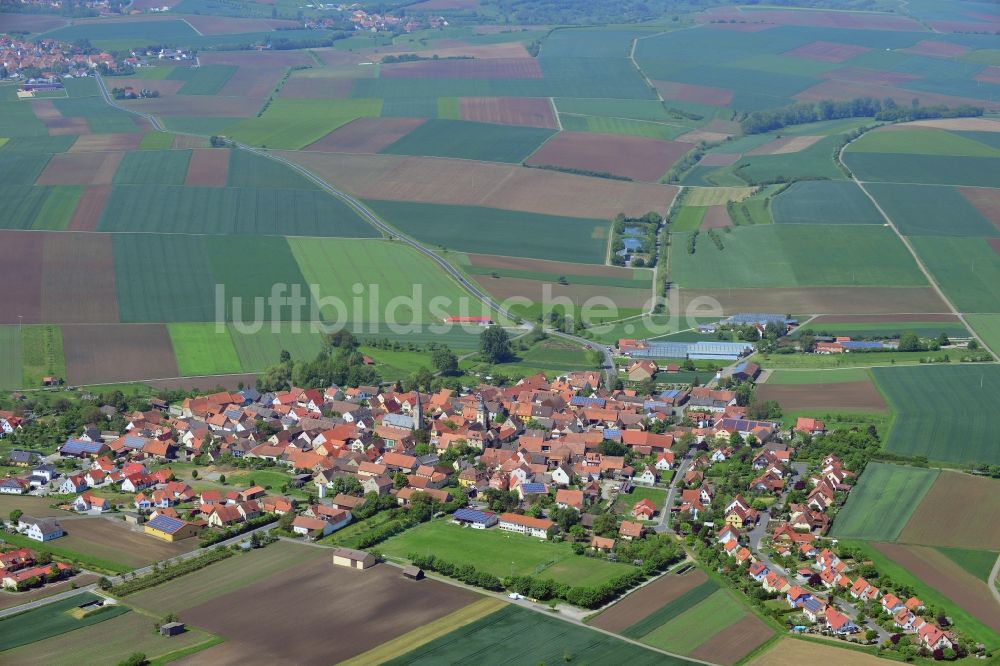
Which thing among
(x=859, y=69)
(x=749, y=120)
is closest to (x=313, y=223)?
(x=749, y=120)

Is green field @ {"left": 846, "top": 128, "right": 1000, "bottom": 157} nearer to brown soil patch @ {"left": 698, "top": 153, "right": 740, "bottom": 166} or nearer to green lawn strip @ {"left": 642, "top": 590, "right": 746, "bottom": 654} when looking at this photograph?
brown soil patch @ {"left": 698, "top": 153, "right": 740, "bottom": 166}

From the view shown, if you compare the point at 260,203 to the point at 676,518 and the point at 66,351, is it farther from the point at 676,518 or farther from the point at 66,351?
the point at 676,518

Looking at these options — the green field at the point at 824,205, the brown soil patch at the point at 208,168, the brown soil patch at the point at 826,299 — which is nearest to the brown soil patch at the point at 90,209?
the brown soil patch at the point at 208,168

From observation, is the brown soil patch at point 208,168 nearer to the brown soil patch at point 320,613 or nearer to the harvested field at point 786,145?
the harvested field at point 786,145

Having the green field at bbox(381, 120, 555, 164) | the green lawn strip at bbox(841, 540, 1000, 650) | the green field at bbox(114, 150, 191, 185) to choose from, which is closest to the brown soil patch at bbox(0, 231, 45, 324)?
the green field at bbox(114, 150, 191, 185)

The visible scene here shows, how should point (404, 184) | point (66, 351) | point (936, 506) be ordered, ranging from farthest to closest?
1. point (404, 184)
2. point (66, 351)
3. point (936, 506)
